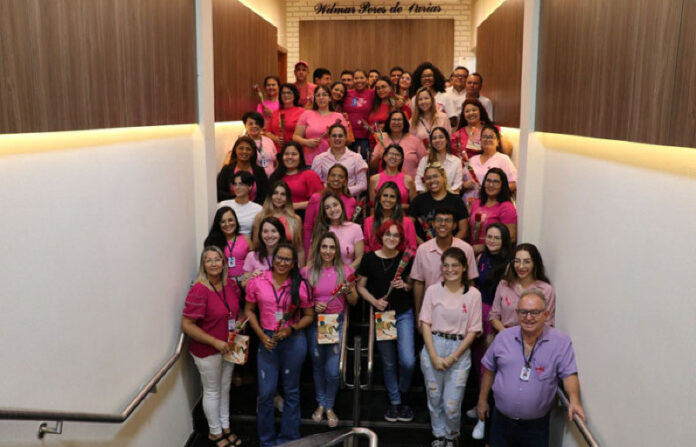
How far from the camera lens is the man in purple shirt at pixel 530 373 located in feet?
13.1

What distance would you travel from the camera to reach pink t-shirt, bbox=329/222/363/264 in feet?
17.6

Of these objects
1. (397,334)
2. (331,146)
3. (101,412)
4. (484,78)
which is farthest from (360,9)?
(101,412)

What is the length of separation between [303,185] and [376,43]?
22.7 ft

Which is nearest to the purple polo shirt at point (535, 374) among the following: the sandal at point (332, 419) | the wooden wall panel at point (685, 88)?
the sandal at point (332, 419)

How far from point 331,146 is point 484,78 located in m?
3.20

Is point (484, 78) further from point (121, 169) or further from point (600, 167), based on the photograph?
point (121, 169)

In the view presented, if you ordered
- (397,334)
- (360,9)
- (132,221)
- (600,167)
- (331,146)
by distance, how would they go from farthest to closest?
(360,9), (331,146), (397,334), (132,221), (600,167)

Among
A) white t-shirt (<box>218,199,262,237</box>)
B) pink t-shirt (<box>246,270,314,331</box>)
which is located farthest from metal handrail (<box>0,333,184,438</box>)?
white t-shirt (<box>218,199,262,237</box>)

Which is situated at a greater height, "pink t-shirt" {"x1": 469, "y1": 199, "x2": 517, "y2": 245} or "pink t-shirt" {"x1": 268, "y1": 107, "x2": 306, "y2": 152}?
"pink t-shirt" {"x1": 268, "y1": 107, "x2": 306, "y2": 152}

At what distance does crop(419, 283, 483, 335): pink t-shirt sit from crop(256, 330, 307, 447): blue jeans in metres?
1.11

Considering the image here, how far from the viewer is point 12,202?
2.68 meters

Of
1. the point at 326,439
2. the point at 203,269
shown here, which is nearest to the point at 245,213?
the point at 203,269

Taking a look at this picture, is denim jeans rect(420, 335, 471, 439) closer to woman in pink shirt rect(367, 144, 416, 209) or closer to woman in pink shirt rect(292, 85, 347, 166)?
woman in pink shirt rect(367, 144, 416, 209)

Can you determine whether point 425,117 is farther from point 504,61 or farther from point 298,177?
point 298,177
